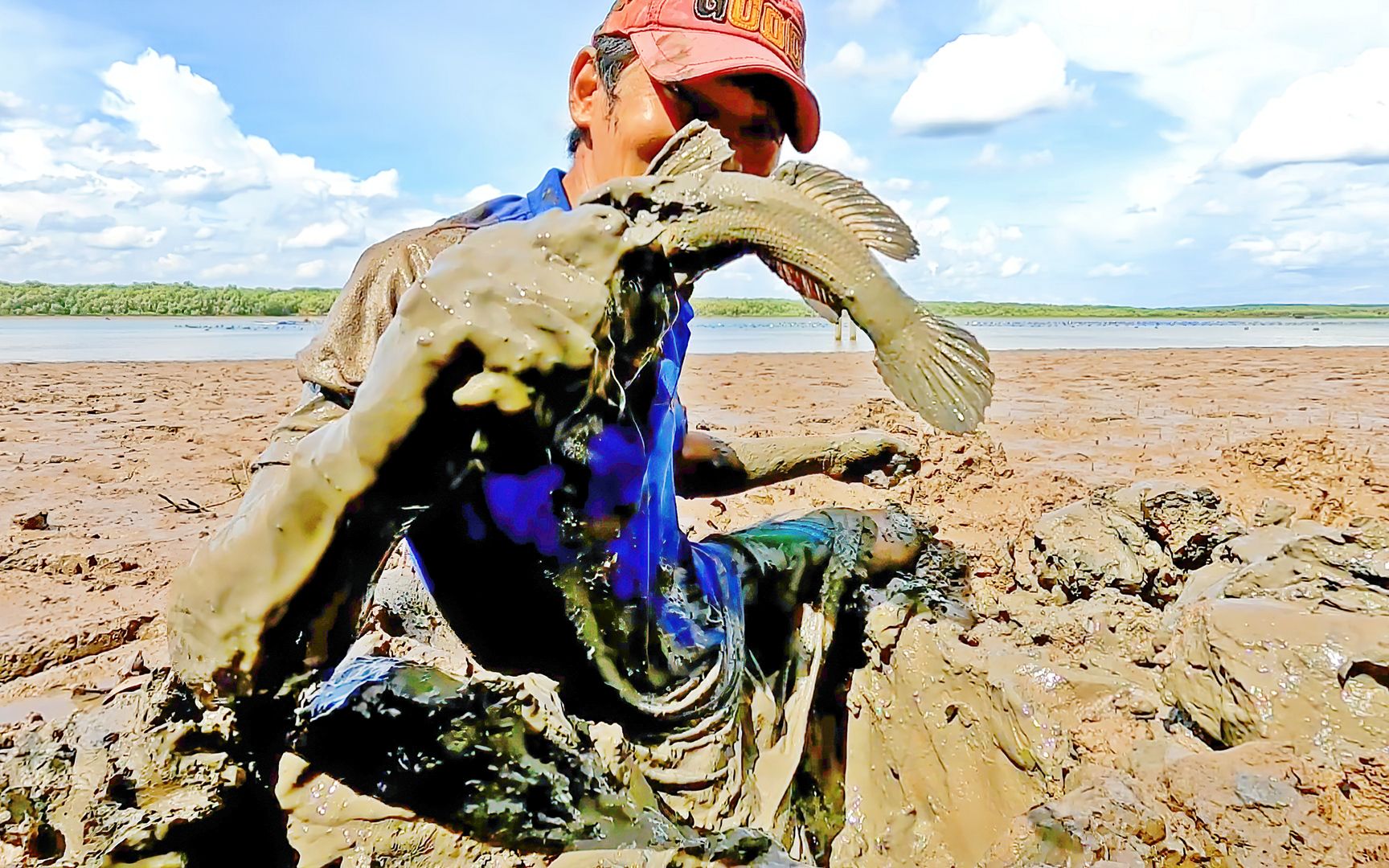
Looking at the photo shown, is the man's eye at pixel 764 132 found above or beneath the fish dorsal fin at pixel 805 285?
above

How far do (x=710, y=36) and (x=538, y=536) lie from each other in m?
0.98

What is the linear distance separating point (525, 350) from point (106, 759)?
1064 millimetres

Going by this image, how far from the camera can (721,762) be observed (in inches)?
67.1

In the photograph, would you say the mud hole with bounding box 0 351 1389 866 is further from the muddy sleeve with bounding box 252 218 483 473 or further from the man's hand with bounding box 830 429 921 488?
the muddy sleeve with bounding box 252 218 483 473

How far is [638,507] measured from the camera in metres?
1.63

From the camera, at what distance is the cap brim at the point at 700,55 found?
1480 mm

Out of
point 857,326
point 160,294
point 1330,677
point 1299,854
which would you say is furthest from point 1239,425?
point 160,294

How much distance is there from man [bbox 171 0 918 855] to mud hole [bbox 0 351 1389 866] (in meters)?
0.22

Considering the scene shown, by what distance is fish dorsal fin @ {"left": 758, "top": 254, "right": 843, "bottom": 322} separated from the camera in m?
1.18

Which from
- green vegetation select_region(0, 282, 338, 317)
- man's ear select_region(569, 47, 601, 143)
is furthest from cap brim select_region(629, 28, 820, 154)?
green vegetation select_region(0, 282, 338, 317)

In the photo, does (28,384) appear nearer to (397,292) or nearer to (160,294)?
(397,292)

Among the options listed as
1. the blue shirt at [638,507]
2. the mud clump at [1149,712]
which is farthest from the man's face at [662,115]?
the mud clump at [1149,712]

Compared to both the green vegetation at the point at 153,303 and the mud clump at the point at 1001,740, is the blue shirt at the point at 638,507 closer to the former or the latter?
the mud clump at the point at 1001,740

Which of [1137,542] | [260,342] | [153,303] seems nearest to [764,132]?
[1137,542]
